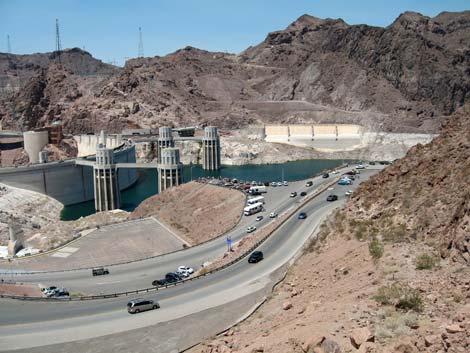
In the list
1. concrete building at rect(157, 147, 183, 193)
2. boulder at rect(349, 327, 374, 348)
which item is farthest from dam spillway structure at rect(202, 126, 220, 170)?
boulder at rect(349, 327, 374, 348)

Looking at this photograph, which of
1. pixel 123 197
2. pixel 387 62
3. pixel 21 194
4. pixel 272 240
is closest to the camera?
pixel 272 240

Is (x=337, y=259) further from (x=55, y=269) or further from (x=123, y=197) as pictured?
(x=123, y=197)

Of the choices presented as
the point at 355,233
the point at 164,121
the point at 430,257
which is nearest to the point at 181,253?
the point at 355,233

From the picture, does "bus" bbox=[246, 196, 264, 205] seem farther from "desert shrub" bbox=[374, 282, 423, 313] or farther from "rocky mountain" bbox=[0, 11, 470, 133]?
"rocky mountain" bbox=[0, 11, 470, 133]

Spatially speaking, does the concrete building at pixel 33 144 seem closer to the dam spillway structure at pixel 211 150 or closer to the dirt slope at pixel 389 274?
the dam spillway structure at pixel 211 150

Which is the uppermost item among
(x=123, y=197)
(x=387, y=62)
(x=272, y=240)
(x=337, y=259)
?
(x=387, y=62)

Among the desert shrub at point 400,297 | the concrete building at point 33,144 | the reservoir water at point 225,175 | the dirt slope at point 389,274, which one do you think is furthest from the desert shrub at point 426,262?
the concrete building at point 33,144

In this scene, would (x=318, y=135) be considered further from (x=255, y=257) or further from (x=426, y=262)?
(x=426, y=262)

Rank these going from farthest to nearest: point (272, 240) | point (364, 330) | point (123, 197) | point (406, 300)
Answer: point (123, 197) → point (272, 240) → point (406, 300) → point (364, 330)
